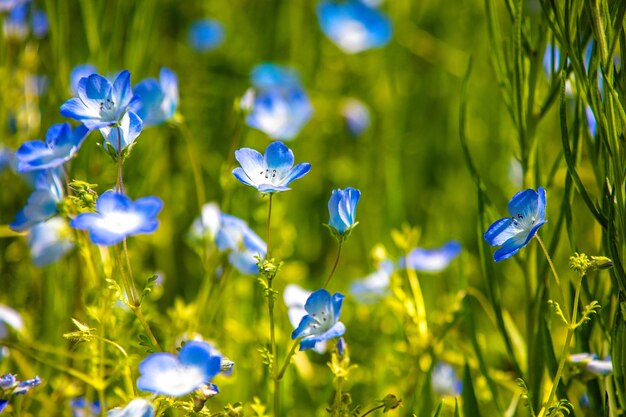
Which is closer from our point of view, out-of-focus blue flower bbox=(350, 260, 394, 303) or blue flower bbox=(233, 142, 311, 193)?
blue flower bbox=(233, 142, 311, 193)

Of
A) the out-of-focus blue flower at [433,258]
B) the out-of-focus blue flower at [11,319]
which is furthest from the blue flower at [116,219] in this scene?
the out-of-focus blue flower at [433,258]

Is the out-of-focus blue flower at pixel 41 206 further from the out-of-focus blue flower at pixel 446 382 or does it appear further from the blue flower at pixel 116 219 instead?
the out-of-focus blue flower at pixel 446 382

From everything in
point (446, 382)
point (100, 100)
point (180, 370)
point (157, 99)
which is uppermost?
point (100, 100)

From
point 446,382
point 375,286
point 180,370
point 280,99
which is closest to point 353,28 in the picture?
point 280,99

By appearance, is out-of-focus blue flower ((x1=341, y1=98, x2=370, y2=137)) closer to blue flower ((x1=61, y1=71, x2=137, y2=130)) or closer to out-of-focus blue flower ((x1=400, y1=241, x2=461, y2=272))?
out-of-focus blue flower ((x1=400, y1=241, x2=461, y2=272))

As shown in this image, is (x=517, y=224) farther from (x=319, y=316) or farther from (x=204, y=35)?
(x=204, y=35)

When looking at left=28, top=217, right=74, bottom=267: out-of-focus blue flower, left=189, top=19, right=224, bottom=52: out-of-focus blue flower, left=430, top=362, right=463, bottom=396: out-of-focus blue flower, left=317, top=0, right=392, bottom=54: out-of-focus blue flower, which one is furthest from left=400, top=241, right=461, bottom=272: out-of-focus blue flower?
left=189, top=19, right=224, bottom=52: out-of-focus blue flower

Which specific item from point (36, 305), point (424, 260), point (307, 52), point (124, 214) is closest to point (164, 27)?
point (307, 52)
